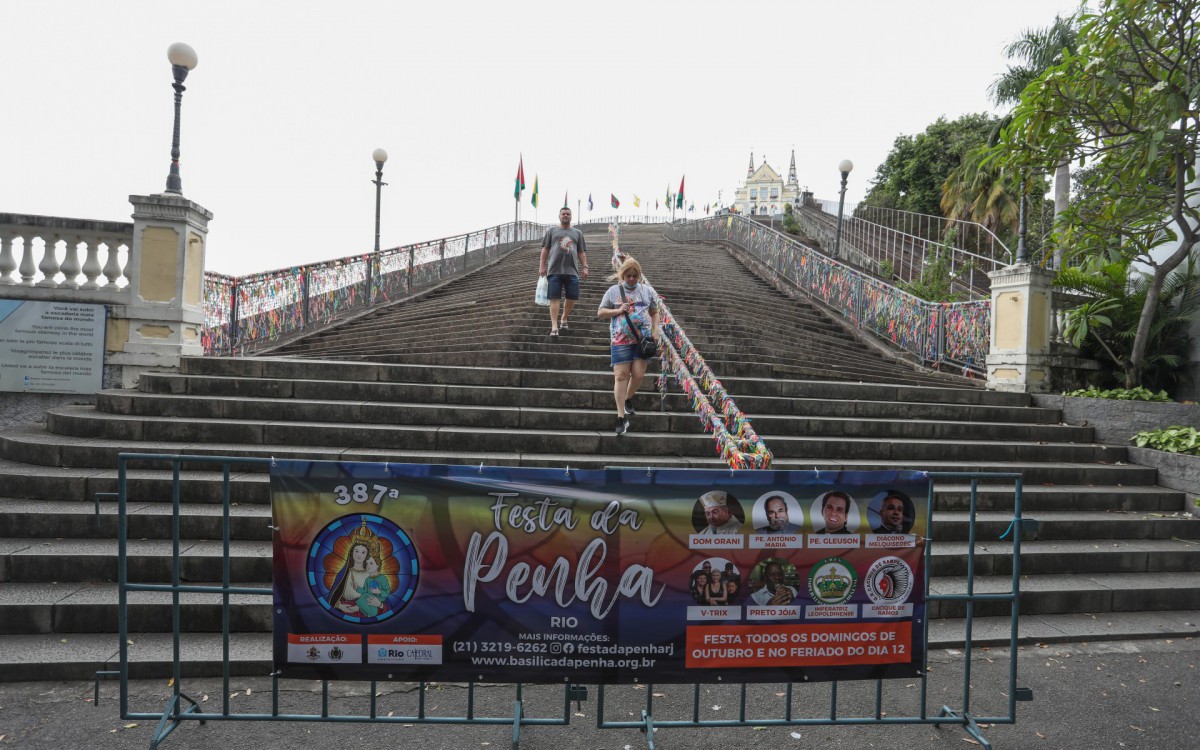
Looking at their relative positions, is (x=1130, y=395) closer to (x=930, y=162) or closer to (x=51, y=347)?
(x=51, y=347)

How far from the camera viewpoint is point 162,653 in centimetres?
376

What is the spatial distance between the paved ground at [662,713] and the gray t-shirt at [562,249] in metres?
6.18

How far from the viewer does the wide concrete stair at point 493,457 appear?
418 centimetres

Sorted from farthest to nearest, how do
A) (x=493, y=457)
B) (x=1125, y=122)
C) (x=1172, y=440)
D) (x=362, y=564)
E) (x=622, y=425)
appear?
1. (x=1125, y=122)
2. (x=1172, y=440)
3. (x=622, y=425)
4. (x=493, y=457)
5. (x=362, y=564)

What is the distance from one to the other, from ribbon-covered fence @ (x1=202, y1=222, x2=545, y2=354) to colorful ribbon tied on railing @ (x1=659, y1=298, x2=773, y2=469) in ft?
20.6

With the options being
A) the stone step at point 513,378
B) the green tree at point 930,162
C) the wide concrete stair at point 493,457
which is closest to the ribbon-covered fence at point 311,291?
the stone step at point 513,378

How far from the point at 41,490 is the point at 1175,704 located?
8.16m

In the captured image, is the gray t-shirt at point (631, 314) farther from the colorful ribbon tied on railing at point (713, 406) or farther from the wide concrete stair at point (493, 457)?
the wide concrete stair at point (493, 457)

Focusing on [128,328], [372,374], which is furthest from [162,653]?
[128,328]

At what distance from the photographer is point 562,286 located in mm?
9242

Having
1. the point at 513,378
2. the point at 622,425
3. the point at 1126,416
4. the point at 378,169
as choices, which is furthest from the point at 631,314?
the point at 378,169

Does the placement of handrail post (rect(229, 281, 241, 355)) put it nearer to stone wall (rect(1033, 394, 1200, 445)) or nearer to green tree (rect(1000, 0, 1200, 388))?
green tree (rect(1000, 0, 1200, 388))

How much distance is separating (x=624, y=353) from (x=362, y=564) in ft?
13.0

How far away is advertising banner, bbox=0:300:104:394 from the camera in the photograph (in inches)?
287
